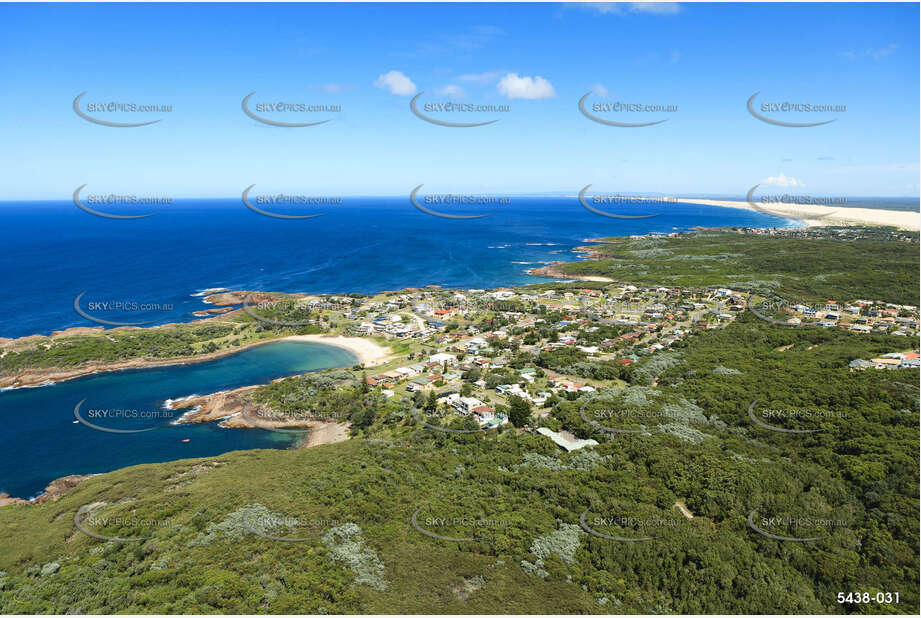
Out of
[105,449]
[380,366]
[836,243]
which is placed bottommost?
[105,449]

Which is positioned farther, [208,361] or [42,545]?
[208,361]

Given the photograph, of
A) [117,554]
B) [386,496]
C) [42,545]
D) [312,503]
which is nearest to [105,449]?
[42,545]

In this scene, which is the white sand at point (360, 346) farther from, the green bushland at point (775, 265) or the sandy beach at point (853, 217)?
the sandy beach at point (853, 217)

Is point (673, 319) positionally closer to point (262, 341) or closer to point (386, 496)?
point (386, 496)

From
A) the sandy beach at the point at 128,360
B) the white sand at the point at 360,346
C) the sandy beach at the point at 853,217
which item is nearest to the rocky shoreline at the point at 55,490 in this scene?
the sandy beach at the point at 128,360

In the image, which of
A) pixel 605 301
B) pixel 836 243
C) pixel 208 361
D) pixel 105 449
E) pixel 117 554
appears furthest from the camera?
pixel 836 243
